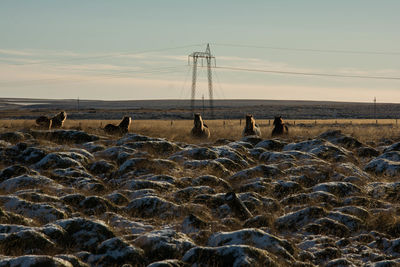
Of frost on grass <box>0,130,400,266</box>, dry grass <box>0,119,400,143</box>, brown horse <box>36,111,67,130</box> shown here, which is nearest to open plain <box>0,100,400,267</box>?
frost on grass <box>0,130,400,266</box>

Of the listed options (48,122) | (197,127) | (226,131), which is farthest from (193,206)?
(226,131)

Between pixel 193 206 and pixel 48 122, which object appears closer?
pixel 193 206

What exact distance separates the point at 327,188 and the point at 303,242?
461 centimetres

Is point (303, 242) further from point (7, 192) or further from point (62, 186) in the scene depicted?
point (7, 192)

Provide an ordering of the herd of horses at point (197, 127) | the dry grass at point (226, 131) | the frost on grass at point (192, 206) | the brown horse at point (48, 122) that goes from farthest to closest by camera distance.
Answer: the brown horse at point (48, 122)
the dry grass at point (226, 131)
the herd of horses at point (197, 127)
the frost on grass at point (192, 206)

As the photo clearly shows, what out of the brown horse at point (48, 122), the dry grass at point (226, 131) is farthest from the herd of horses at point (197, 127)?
the dry grass at point (226, 131)

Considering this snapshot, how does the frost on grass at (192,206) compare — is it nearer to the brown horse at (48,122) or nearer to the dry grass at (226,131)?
the dry grass at (226,131)

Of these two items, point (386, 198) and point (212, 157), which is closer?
point (386, 198)

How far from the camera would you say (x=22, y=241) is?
32.3 feet

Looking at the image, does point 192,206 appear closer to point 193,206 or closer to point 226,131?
point 193,206

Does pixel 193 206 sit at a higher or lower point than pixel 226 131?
lower

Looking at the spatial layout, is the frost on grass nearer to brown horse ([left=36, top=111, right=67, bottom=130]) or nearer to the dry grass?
the dry grass

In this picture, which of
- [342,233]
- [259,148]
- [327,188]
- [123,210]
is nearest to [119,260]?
[123,210]

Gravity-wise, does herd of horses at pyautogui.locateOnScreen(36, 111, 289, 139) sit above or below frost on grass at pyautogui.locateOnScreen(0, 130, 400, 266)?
above
